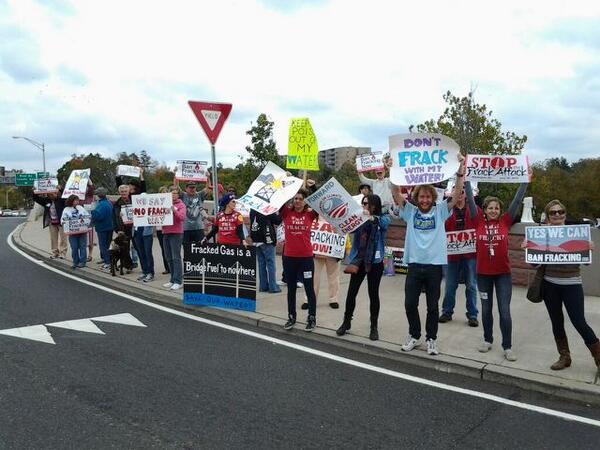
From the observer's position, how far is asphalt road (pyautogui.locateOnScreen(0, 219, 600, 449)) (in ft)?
12.5

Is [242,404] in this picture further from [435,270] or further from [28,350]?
[28,350]

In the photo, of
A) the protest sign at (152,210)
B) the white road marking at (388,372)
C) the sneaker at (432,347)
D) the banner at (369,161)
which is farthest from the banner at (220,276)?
the banner at (369,161)

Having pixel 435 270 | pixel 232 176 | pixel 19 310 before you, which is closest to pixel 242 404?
pixel 435 270

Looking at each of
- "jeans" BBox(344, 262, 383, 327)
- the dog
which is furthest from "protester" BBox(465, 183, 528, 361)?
the dog

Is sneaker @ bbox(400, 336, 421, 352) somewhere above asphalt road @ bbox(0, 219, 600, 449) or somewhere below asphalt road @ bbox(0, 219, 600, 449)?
above

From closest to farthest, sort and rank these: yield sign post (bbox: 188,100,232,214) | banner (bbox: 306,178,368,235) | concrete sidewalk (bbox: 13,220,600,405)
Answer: concrete sidewalk (bbox: 13,220,600,405), banner (bbox: 306,178,368,235), yield sign post (bbox: 188,100,232,214)

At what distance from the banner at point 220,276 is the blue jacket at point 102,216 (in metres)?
4.72

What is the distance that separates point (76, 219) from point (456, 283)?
874 cm

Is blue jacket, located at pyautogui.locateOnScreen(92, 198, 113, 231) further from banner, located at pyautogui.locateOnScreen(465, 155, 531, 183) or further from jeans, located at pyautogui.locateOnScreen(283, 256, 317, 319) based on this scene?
banner, located at pyautogui.locateOnScreen(465, 155, 531, 183)

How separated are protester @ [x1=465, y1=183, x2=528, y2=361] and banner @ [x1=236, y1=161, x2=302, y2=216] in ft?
7.68

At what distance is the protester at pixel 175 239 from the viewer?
9120mm

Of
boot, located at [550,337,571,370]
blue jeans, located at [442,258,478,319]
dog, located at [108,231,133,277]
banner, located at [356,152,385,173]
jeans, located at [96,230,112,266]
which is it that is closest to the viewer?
boot, located at [550,337,571,370]

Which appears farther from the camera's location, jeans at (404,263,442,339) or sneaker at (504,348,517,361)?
jeans at (404,263,442,339)

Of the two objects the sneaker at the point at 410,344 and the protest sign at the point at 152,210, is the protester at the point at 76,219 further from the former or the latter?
the sneaker at the point at 410,344
